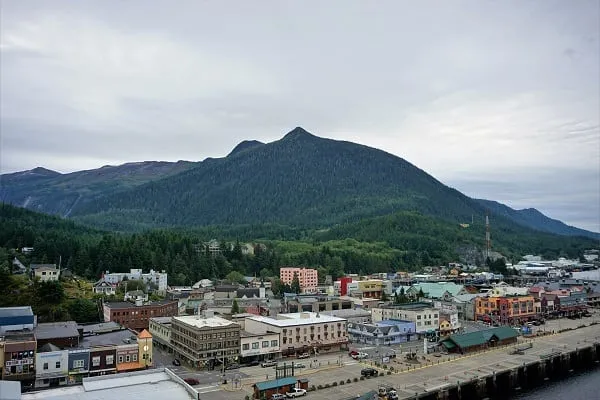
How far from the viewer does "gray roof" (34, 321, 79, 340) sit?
41.4 meters

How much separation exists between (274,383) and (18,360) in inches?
734

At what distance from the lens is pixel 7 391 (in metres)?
26.9

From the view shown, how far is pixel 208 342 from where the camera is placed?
44438mm

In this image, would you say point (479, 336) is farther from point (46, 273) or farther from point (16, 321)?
point (46, 273)

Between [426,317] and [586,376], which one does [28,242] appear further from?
[586,376]

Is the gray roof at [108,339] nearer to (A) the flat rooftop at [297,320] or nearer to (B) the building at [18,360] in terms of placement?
(B) the building at [18,360]

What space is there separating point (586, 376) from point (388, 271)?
8091 centimetres

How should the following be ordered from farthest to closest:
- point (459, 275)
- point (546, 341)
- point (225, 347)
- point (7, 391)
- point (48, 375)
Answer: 1. point (459, 275)
2. point (546, 341)
3. point (225, 347)
4. point (48, 375)
5. point (7, 391)

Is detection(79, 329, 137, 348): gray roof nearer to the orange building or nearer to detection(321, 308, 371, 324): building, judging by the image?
detection(321, 308, 371, 324): building

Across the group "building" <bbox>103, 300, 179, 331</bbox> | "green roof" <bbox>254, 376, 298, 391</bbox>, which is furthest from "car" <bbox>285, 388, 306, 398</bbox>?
"building" <bbox>103, 300, 179, 331</bbox>

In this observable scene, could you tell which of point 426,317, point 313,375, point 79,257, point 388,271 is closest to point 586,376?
point 426,317

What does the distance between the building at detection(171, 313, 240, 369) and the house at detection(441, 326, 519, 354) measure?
20.9 metres

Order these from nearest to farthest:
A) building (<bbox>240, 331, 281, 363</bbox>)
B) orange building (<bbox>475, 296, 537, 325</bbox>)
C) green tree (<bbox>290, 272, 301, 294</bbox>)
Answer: building (<bbox>240, 331, 281, 363</bbox>) < orange building (<bbox>475, 296, 537, 325</bbox>) < green tree (<bbox>290, 272, 301, 294</bbox>)

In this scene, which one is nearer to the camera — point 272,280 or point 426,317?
point 426,317
